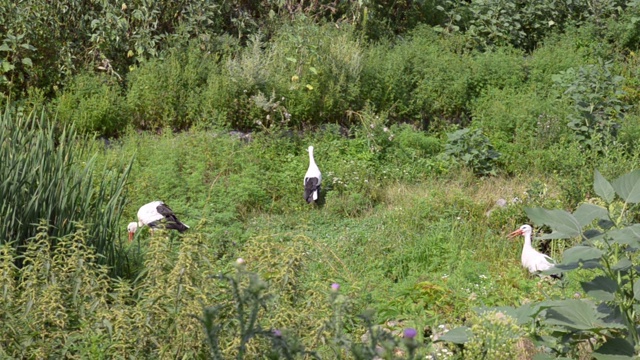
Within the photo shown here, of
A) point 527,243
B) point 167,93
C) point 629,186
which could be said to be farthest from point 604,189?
point 167,93

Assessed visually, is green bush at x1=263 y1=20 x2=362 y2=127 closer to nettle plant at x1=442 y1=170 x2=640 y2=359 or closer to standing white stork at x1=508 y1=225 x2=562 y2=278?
standing white stork at x1=508 y1=225 x2=562 y2=278

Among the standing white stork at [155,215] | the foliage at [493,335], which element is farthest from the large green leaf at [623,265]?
the standing white stork at [155,215]

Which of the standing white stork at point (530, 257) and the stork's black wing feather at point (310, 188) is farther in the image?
the stork's black wing feather at point (310, 188)

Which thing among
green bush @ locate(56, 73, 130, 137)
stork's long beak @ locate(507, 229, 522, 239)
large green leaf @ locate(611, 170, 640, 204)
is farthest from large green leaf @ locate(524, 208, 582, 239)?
green bush @ locate(56, 73, 130, 137)

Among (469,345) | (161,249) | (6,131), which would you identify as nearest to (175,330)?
(161,249)

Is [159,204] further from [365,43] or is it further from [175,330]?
[365,43]

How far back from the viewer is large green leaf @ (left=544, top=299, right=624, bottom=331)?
357cm

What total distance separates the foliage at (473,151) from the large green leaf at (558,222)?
16.6ft

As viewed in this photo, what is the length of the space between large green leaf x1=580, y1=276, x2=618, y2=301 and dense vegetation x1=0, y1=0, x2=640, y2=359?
0.06ft

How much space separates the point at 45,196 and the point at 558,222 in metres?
2.82

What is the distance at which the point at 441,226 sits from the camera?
24.1ft

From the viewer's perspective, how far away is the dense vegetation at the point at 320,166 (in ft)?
13.1

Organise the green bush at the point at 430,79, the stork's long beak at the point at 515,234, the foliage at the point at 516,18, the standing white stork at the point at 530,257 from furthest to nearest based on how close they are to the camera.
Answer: the foliage at the point at 516,18 < the green bush at the point at 430,79 < the stork's long beak at the point at 515,234 < the standing white stork at the point at 530,257

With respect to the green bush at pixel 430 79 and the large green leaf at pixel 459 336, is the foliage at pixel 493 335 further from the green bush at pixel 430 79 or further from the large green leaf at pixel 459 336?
the green bush at pixel 430 79
